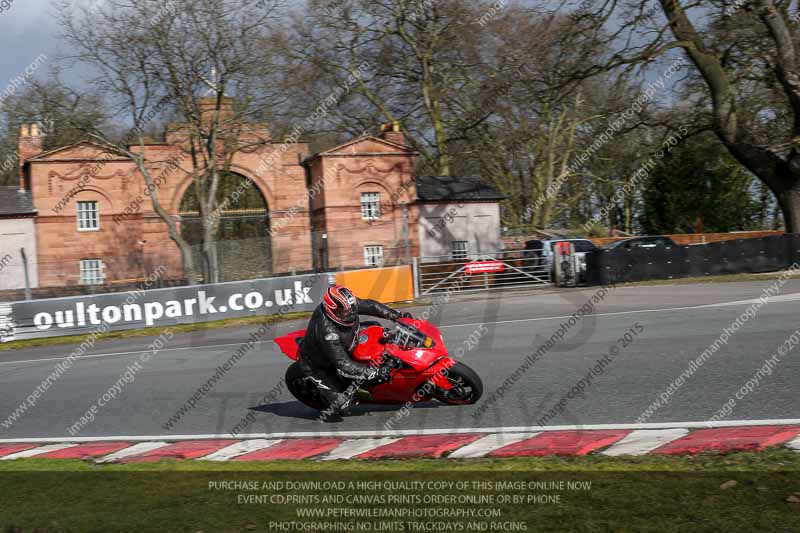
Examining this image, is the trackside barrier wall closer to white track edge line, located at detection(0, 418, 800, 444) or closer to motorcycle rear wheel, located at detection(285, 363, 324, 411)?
motorcycle rear wheel, located at detection(285, 363, 324, 411)

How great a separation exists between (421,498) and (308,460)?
209 centimetres

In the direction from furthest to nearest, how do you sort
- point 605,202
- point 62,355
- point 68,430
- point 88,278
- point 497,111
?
point 605,202 < point 497,111 < point 88,278 < point 62,355 < point 68,430

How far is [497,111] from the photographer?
135ft

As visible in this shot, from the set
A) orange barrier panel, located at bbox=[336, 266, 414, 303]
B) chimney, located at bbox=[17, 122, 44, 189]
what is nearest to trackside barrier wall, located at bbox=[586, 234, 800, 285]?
orange barrier panel, located at bbox=[336, 266, 414, 303]

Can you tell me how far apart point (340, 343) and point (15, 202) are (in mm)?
38167

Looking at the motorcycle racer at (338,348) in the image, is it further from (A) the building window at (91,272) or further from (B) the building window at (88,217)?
(B) the building window at (88,217)

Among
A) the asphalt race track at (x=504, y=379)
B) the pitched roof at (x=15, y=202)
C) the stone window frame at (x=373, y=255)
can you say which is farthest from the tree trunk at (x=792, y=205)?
the pitched roof at (x=15, y=202)

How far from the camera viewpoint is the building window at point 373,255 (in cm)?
2524

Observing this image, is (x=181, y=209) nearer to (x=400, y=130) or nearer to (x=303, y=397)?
(x=400, y=130)

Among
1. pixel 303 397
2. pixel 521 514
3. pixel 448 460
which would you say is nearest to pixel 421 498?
pixel 521 514

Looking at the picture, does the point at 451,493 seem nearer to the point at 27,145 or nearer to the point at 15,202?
the point at 15,202

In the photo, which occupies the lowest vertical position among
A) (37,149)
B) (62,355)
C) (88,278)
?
(62,355)

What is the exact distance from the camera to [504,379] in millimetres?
10156

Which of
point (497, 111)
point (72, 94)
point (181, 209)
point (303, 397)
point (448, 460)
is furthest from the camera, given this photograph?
point (181, 209)
